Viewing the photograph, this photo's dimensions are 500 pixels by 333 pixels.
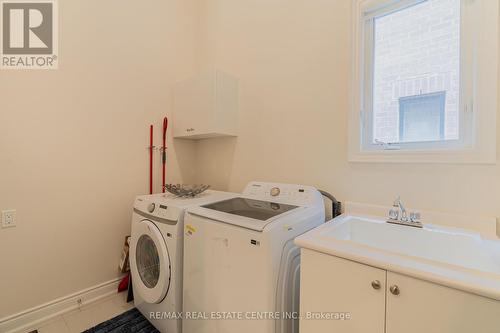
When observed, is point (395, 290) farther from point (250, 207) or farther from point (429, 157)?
point (250, 207)

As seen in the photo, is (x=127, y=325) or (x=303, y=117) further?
(x=303, y=117)

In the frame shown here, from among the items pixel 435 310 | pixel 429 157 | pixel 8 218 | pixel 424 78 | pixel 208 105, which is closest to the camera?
pixel 435 310

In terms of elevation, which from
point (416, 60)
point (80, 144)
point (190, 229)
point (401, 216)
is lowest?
point (190, 229)

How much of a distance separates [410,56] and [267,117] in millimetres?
1101

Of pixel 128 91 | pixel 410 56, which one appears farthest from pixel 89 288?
pixel 410 56

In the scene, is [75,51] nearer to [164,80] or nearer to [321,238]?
[164,80]

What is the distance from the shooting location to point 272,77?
203 centimetres

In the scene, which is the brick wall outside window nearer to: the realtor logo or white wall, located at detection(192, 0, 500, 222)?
white wall, located at detection(192, 0, 500, 222)

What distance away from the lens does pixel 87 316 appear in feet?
5.82

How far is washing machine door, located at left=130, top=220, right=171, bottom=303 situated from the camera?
1492 mm

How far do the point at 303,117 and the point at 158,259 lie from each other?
154 centimetres

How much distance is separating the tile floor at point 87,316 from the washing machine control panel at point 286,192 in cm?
144

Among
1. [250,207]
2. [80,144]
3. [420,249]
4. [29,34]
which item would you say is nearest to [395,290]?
[420,249]

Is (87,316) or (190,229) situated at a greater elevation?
(190,229)
